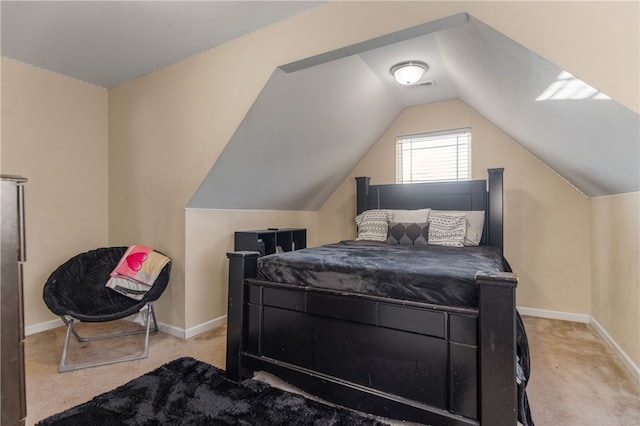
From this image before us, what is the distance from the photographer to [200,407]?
69.6 inches

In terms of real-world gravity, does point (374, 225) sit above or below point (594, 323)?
above

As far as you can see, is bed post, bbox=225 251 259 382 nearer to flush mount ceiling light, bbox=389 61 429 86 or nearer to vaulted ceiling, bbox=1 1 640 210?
vaulted ceiling, bbox=1 1 640 210

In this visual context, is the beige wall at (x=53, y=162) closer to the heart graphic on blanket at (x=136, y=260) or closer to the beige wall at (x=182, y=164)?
the beige wall at (x=182, y=164)

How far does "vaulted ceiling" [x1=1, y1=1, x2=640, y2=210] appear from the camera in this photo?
1791 millimetres

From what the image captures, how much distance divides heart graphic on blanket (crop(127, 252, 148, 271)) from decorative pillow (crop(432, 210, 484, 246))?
2.96 meters

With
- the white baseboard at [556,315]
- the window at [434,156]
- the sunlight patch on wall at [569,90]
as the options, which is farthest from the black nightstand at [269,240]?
the white baseboard at [556,315]

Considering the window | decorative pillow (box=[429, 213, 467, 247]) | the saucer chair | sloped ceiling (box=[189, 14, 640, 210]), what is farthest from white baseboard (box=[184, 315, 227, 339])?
the window

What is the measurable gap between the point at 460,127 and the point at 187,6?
10.1 feet

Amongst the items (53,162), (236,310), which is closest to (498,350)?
(236,310)

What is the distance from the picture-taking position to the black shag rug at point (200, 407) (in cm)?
165

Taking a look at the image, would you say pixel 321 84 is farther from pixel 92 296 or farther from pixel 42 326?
pixel 42 326

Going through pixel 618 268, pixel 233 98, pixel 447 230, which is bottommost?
pixel 618 268

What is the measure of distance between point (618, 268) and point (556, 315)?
1055 mm

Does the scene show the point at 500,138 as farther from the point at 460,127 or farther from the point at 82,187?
the point at 82,187
